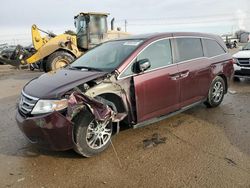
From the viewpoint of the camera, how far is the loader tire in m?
12.3

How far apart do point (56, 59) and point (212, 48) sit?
27.2ft

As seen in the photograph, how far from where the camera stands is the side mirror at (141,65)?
427 centimetres

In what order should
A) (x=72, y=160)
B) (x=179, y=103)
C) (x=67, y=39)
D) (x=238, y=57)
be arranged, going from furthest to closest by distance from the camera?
(x=67, y=39) → (x=238, y=57) → (x=179, y=103) → (x=72, y=160)

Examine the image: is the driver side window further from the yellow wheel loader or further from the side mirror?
the yellow wheel loader

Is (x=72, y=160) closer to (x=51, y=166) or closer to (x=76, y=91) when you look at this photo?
(x=51, y=166)

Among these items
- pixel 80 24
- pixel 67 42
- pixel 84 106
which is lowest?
pixel 84 106

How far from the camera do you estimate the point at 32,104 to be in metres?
3.76

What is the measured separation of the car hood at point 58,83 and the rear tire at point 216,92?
2.89 meters

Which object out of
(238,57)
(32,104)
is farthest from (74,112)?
(238,57)

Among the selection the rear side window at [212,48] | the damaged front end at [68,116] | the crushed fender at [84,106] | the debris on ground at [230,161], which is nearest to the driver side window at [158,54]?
the damaged front end at [68,116]

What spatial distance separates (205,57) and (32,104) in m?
3.67

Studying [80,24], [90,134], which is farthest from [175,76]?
[80,24]

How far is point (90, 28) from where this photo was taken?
13812 mm

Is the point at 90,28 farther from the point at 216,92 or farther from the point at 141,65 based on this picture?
the point at 141,65
